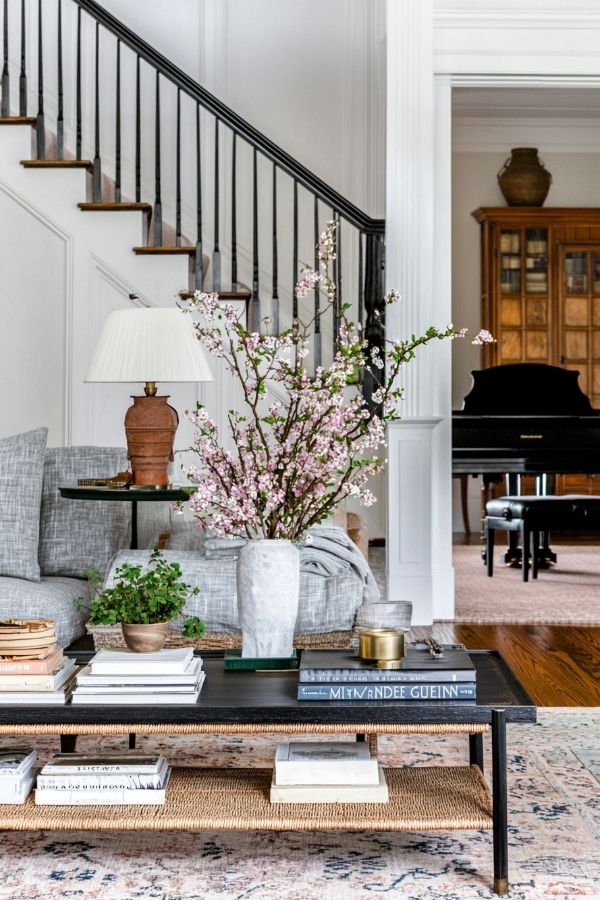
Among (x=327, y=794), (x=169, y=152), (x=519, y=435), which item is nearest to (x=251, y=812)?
(x=327, y=794)

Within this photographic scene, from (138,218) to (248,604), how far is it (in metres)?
3.71

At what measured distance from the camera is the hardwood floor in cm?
385

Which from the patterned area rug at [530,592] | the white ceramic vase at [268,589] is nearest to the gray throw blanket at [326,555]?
the white ceramic vase at [268,589]

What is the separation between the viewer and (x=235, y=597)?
339 centimetres

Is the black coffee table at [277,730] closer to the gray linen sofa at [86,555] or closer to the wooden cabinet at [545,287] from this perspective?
the gray linen sofa at [86,555]

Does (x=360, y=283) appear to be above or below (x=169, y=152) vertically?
below

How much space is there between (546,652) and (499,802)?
99.8 inches

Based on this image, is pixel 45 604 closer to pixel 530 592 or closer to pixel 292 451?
pixel 292 451

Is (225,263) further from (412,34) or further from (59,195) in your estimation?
(412,34)

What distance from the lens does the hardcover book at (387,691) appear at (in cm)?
212

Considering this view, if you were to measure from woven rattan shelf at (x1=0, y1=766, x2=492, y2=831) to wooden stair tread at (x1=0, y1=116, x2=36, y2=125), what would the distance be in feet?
13.6

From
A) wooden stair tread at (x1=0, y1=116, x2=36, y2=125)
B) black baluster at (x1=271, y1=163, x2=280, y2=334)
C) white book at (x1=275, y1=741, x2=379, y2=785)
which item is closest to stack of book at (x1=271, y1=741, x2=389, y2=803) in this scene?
white book at (x1=275, y1=741, x2=379, y2=785)

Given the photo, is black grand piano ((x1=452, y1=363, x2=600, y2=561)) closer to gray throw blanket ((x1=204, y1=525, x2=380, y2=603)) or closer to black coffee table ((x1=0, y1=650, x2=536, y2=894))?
gray throw blanket ((x1=204, y1=525, x2=380, y2=603))

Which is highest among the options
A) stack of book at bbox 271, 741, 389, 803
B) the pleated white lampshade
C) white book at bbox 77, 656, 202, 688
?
the pleated white lampshade
